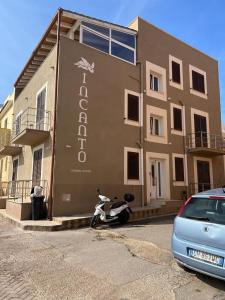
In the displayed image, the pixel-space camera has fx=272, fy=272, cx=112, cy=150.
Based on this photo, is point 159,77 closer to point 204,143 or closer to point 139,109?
point 139,109

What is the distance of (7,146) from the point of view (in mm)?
16312

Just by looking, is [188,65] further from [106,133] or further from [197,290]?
[197,290]

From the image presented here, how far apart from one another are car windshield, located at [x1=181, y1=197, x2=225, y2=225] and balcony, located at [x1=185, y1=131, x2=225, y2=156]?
1127cm

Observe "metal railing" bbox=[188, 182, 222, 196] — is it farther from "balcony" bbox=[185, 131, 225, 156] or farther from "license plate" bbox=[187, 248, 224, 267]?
"license plate" bbox=[187, 248, 224, 267]

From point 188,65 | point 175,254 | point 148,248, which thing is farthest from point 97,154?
point 188,65

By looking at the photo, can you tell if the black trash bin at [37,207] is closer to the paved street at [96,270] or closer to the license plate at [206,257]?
the paved street at [96,270]

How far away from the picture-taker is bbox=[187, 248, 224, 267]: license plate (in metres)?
4.11

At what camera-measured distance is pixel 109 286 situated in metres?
4.43

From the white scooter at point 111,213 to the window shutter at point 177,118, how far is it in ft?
23.6

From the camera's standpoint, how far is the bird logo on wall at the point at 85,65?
1266 centimetres

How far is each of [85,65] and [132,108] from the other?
3.32m

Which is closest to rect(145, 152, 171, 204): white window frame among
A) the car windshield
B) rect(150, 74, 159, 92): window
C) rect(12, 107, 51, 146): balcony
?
rect(150, 74, 159, 92): window

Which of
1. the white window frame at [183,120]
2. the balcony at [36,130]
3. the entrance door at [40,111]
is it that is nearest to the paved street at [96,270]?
the balcony at [36,130]

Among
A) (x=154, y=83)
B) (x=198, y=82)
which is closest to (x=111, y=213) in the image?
(x=154, y=83)
